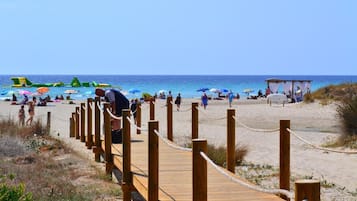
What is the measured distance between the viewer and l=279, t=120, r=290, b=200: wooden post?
23.5 feet

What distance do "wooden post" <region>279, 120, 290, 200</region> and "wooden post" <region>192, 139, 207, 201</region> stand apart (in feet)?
7.06

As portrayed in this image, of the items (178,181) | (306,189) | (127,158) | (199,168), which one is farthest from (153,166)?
(306,189)

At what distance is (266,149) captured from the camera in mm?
16109

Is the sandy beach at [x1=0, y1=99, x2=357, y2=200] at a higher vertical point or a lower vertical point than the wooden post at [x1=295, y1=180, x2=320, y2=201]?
lower

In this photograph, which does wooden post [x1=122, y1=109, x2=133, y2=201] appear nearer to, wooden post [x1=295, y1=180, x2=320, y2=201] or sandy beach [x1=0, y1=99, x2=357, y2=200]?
sandy beach [x1=0, y1=99, x2=357, y2=200]

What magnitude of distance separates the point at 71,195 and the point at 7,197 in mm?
2897

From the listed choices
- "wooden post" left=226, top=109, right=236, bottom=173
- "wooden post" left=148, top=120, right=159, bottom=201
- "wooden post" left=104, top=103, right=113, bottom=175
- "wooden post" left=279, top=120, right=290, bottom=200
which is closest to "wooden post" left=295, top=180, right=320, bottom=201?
"wooden post" left=148, top=120, right=159, bottom=201

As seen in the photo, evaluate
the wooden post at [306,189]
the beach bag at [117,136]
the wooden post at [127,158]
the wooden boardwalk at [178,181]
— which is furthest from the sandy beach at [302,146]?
the wooden post at [306,189]

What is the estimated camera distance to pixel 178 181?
298 inches

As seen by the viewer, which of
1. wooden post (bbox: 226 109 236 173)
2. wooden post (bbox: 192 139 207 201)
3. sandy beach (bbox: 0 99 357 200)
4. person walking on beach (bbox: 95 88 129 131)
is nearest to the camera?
Result: wooden post (bbox: 192 139 207 201)

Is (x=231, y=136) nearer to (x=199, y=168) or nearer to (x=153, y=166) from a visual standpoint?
(x=153, y=166)

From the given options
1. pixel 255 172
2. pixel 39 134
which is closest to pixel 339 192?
pixel 255 172

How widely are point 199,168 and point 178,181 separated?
97.2 inches

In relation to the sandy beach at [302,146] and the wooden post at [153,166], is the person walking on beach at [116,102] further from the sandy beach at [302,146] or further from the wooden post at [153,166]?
the wooden post at [153,166]
